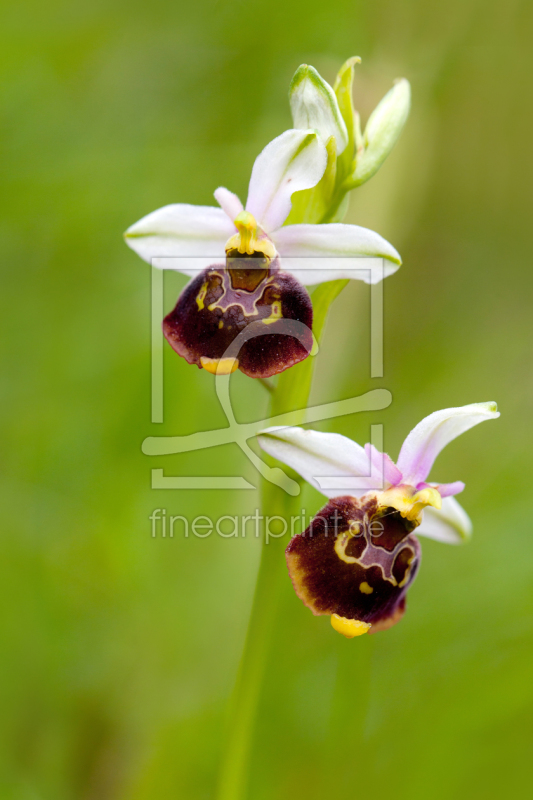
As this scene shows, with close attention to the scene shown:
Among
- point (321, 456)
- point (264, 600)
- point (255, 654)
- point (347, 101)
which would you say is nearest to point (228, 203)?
point (347, 101)

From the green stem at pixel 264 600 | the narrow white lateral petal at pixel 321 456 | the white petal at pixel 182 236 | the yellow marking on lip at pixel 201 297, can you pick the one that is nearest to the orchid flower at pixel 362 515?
the narrow white lateral petal at pixel 321 456

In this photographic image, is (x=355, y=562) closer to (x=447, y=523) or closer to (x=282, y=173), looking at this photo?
(x=447, y=523)

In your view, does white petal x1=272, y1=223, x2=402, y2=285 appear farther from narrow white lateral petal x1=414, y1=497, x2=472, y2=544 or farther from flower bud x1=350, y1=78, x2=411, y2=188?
narrow white lateral petal x1=414, y1=497, x2=472, y2=544

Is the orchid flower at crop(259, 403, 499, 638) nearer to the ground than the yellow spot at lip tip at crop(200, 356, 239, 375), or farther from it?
nearer to the ground

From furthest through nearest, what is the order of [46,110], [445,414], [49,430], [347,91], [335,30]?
[335,30] → [46,110] → [49,430] → [347,91] → [445,414]

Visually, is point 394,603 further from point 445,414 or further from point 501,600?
point 501,600

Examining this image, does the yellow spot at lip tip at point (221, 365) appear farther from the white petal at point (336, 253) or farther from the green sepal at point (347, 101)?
the green sepal at point (347, 101)

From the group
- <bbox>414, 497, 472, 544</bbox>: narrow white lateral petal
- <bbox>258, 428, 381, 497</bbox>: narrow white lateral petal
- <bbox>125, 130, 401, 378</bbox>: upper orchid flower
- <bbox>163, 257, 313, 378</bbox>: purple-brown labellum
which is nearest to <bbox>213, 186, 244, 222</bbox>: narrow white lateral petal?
<bbox>125, 130, 401, 378</bbox>: upper orchid flower

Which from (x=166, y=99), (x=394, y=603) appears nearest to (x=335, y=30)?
(x=166, y=99)
